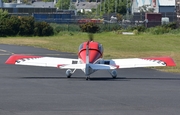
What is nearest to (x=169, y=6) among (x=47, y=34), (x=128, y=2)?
(x=128, y=2)

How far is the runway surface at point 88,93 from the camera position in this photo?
476 inches

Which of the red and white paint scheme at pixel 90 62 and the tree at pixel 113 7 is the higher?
the red and white paint scheme at pixel 90 62

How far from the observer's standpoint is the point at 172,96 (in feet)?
48.2

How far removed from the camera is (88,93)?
49.5 feet

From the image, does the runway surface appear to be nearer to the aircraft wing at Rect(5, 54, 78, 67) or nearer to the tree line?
the aircraft wing at Rect(5, 54, 78, 67)

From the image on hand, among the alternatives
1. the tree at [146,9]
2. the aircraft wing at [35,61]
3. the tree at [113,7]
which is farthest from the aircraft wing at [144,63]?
the tree at [113,7]

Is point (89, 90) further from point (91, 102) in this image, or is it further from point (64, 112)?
point (64, 112)

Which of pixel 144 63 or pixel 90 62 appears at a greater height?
pixel 90 62

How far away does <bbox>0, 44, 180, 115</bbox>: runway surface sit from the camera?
12.1 m

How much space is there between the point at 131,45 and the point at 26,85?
24.3 m

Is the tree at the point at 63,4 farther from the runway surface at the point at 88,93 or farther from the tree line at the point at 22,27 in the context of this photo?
the runway surface at the point at 88,93

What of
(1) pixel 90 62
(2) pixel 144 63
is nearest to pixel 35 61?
(1) pixel 90 62

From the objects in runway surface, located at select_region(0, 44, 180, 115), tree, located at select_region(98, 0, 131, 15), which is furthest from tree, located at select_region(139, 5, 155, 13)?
runway surface, located at select_region(0, 44, 180, 115)

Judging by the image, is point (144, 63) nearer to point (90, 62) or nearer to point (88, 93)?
point (90, 62)
